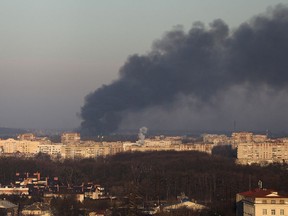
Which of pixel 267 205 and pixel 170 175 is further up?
pixel 170 175

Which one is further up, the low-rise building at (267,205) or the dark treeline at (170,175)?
the dark treeline at (170,175)

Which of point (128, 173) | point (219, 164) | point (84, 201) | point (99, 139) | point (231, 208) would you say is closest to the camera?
point (231, 208)

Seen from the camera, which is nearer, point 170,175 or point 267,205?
point 267,205

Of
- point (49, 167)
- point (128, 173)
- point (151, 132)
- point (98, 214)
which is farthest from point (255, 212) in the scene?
point (151, 132)

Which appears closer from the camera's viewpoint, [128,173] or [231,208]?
[231,208]

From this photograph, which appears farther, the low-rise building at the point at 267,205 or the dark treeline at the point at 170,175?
the dark treeline at the point at 170,175

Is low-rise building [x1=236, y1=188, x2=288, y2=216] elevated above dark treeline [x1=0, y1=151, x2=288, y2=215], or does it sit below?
below

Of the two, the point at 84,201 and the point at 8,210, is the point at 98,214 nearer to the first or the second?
the point at 8,210

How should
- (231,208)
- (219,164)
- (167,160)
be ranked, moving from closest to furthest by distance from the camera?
(231,208) → (219,164) → (167,160)
